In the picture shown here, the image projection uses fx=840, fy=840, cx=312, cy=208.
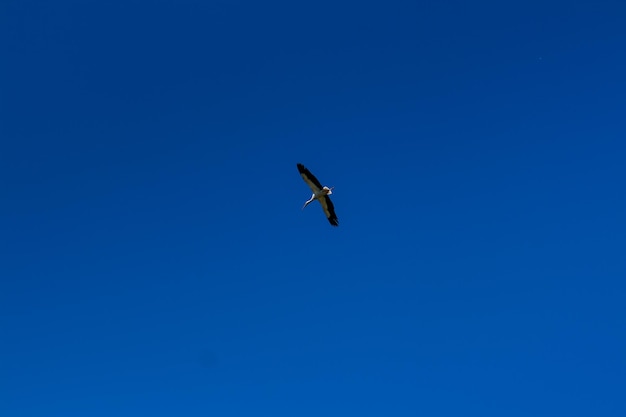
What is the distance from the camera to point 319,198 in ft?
245

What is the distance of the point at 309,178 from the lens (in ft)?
237

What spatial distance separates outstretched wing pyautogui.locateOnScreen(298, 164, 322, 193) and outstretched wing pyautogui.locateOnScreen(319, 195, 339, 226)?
170cm

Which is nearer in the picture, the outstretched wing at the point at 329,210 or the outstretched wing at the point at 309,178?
the outstretched wing at the point at 309,178

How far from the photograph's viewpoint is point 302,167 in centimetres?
7200

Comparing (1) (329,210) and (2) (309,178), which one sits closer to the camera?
(2) (309,178)

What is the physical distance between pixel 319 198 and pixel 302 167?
156 inches

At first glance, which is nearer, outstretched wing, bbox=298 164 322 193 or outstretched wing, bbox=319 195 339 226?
outstretched wing, bbox=298 164 322 193

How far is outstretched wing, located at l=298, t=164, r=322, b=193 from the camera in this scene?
72062 mm

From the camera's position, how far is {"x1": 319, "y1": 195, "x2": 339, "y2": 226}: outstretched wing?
74562 mm

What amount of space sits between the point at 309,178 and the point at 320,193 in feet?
6.89

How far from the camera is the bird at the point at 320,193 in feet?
237

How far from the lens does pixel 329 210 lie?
246 ft

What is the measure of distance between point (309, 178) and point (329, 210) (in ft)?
13.9

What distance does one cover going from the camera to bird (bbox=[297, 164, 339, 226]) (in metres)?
72.2
